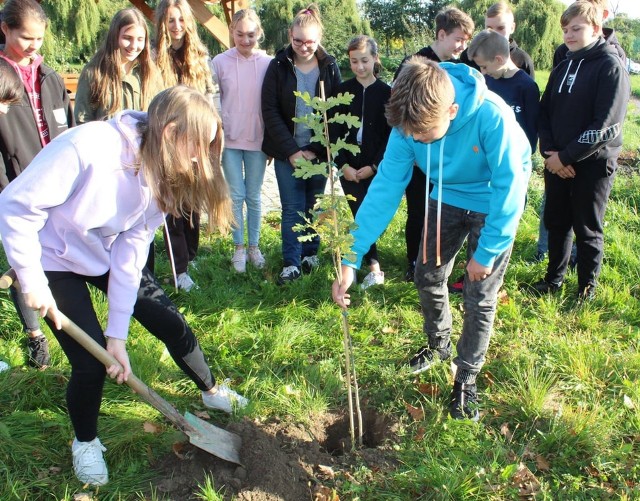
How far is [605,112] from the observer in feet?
11.6

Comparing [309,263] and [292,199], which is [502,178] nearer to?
[292,199]

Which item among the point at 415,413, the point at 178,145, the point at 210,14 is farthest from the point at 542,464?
the point at 210,14

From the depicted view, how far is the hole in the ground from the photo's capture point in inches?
112

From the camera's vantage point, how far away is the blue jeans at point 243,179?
4312mm

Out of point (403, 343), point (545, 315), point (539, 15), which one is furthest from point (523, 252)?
point (539, 15)

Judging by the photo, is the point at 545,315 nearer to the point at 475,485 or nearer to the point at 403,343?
the point at 403,343

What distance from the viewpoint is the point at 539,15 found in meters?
19.9

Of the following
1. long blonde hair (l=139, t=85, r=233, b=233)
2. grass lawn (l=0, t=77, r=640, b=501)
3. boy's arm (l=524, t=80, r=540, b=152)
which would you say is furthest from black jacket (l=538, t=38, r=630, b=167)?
long blonde hair (l=139, t=85, r=233, b=233)

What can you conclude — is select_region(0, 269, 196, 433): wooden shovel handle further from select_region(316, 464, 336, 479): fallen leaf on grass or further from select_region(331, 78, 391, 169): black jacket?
select_region(331, 78, 391, 169): black jacket

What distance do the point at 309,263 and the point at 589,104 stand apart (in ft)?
7.68

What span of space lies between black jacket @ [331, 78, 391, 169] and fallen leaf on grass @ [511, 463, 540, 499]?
241 cm

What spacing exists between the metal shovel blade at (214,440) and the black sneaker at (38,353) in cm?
121

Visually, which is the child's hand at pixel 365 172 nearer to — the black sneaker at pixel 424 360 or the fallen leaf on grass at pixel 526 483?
the black sneaker at pixel 424 360

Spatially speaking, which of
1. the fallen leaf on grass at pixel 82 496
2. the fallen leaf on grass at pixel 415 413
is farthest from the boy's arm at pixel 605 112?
the fallen leaf on grass at pixel 82 496
